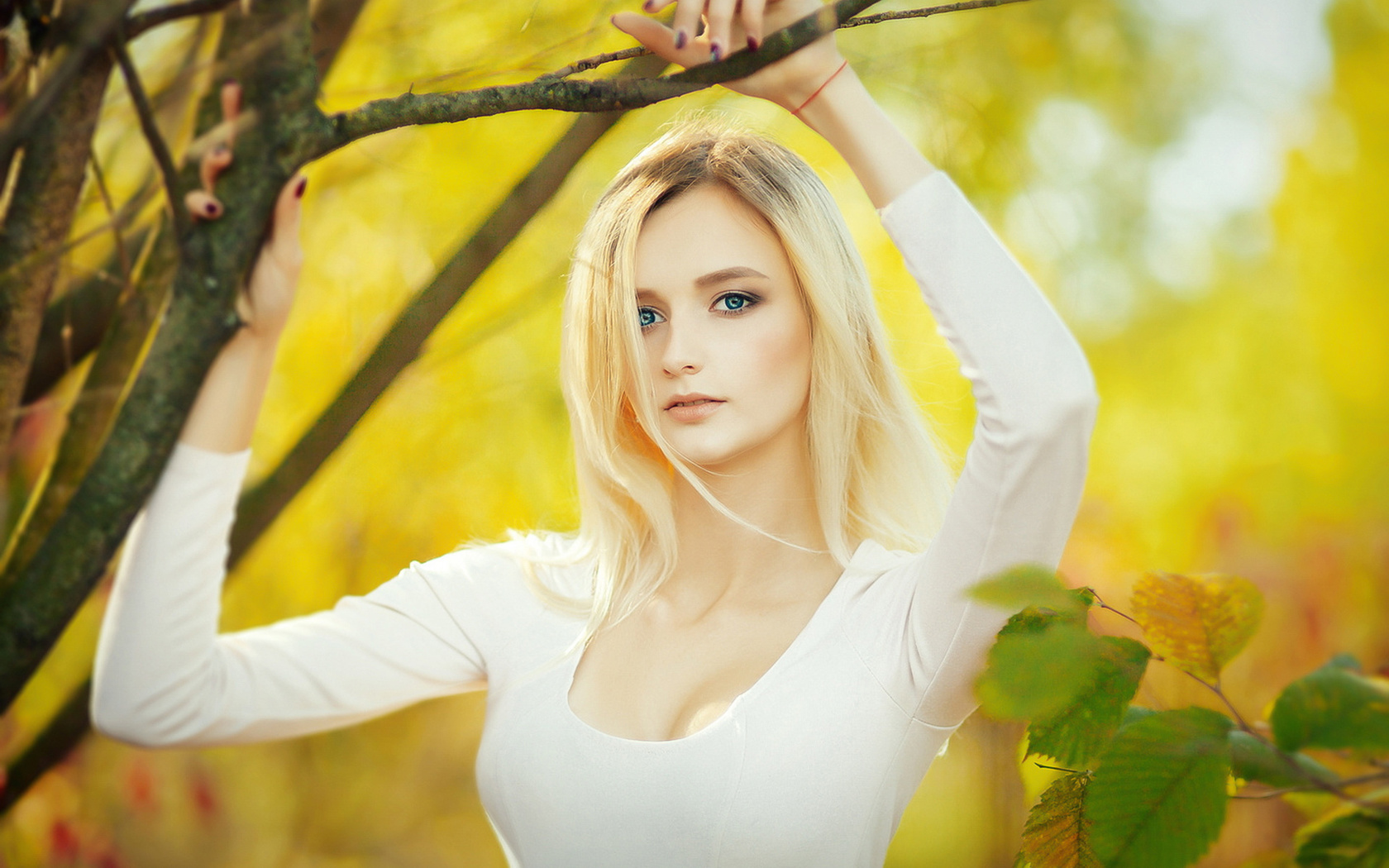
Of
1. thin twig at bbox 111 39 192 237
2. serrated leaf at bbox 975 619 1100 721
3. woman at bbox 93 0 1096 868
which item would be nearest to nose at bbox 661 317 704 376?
woman at bbox 93 0 1096 868

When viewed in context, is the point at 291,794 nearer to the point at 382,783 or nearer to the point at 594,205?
the point at 382,783

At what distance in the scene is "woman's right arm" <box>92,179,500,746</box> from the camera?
31.0 inches

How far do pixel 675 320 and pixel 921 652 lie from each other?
18.5 inches

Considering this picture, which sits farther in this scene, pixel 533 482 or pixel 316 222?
pixel 533 482

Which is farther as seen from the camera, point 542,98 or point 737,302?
point 737,302

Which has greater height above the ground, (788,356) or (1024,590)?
(788,356)

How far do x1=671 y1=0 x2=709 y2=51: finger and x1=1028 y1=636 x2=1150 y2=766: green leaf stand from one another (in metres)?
0.51

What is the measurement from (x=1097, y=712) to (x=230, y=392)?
29.2 inches

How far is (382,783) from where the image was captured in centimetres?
190

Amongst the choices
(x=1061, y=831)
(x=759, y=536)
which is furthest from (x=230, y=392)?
(x=1061, y=831)

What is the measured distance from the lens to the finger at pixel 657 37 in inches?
27.3

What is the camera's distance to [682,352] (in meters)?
1.03

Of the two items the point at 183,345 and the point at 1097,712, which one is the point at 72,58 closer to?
the point at 183,345

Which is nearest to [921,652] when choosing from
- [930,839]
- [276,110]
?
[276,110]
